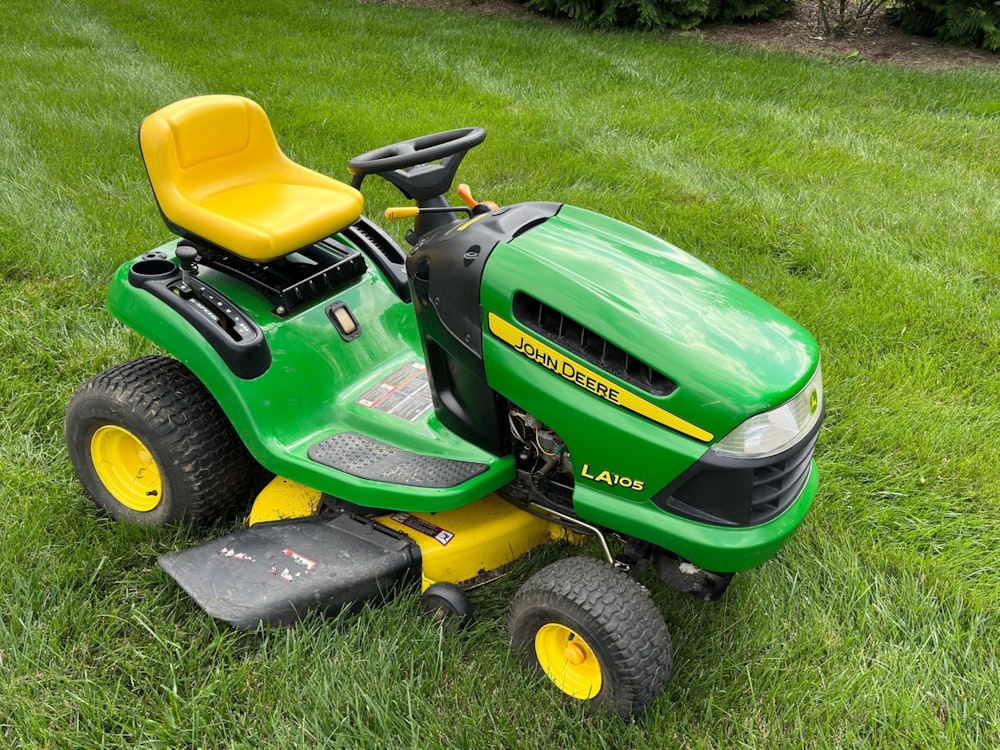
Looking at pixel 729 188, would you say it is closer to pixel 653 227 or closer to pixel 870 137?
pixel 653 227

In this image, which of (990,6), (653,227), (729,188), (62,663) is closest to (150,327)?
(62,663)

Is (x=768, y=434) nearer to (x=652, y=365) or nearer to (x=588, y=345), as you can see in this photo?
(x=652, y=365)

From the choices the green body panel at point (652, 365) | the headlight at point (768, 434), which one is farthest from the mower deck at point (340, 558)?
the headlight at point (768, 434)

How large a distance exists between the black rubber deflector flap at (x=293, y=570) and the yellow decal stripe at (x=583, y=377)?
0.59m

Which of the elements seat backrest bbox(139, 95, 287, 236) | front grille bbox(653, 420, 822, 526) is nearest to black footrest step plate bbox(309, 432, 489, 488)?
front grille bbox(653, 420, 822, 526)

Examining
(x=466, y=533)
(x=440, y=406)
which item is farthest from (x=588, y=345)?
(x=466, y=533)

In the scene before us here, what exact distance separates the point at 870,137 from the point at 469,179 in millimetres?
2463

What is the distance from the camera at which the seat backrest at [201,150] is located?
2326 mm

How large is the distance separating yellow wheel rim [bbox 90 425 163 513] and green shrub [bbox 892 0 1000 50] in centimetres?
728

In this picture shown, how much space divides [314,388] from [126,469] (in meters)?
0.60

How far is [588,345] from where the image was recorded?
5.81 feet

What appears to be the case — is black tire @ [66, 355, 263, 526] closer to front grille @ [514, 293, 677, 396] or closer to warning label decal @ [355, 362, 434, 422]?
warning label decal @ [355, 362, 434, 422]

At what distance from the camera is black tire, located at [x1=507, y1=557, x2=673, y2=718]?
1.73 m

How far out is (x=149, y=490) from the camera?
239 centimetres
